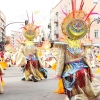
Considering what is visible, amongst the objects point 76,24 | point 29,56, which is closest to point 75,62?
point 76,24

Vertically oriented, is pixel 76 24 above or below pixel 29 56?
above

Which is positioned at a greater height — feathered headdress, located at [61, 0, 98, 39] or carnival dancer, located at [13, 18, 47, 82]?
feathered headdress, located at [61, 0, 98, 39]

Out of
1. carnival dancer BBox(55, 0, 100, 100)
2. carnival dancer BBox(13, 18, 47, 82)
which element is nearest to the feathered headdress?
carnival dancer BBox(55, 0, 100, 100)

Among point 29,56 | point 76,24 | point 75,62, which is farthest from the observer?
point 29,56

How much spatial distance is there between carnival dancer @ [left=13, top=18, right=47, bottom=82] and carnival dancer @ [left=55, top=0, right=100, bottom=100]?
5342 mm

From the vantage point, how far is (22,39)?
530 inches

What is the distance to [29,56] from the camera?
1294cm

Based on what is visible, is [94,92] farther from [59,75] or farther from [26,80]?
[26,80]

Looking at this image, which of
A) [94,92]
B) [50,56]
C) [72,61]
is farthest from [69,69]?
[50,56]

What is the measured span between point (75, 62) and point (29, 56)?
5786 mm

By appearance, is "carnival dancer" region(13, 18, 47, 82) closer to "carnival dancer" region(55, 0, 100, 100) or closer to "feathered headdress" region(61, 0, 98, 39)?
"carnival dancer" region(55, 0, 100, 100)

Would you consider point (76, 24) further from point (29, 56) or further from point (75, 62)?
point (29, 56)

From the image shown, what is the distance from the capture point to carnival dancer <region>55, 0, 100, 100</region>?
282 inches

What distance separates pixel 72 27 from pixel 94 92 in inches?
57.3
